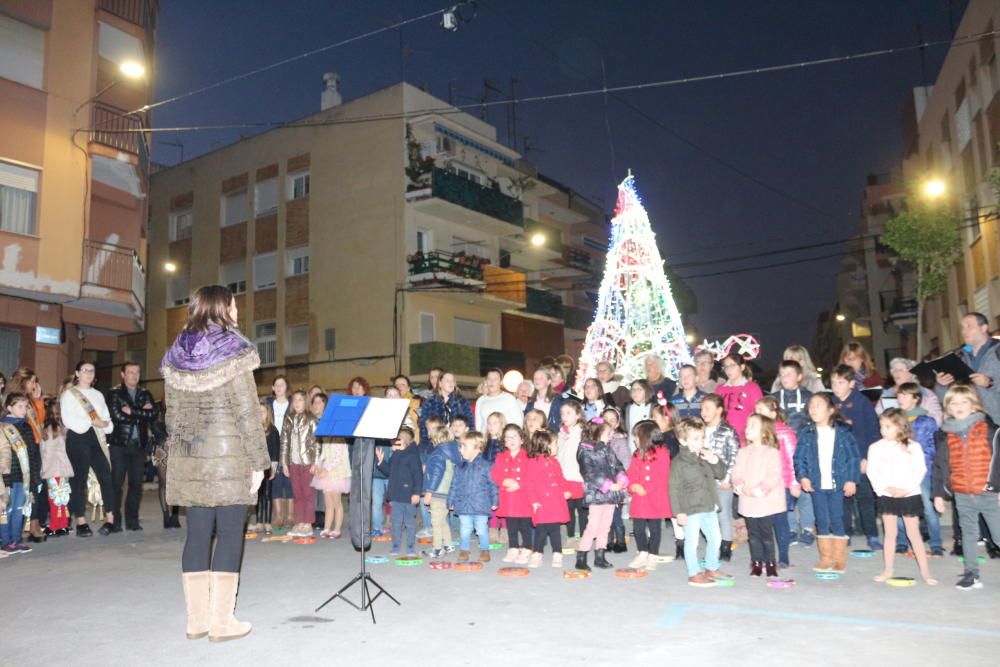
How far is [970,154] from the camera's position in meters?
25.0

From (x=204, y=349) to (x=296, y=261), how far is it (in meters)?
26.7

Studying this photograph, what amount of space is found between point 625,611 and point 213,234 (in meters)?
30.1

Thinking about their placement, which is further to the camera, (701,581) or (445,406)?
(445,406)

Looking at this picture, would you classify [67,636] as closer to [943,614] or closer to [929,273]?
[943,614]

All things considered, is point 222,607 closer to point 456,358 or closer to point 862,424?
point 862,424

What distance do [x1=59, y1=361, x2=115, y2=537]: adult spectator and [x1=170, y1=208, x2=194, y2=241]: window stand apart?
2493cm

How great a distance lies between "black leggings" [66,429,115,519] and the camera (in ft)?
33.6

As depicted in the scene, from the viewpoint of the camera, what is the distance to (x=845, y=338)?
73.5 m

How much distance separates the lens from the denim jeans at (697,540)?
23.2ft

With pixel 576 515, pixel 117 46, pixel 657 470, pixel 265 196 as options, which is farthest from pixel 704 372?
pixel 265 196

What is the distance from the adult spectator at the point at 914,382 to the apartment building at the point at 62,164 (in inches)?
635

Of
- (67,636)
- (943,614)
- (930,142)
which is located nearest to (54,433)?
(67,636)

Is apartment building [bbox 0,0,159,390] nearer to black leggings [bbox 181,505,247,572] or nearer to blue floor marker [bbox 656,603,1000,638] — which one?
black leggings [bbox 181,505,247,572]

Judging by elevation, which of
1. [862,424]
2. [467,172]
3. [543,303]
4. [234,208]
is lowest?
[862,424]
